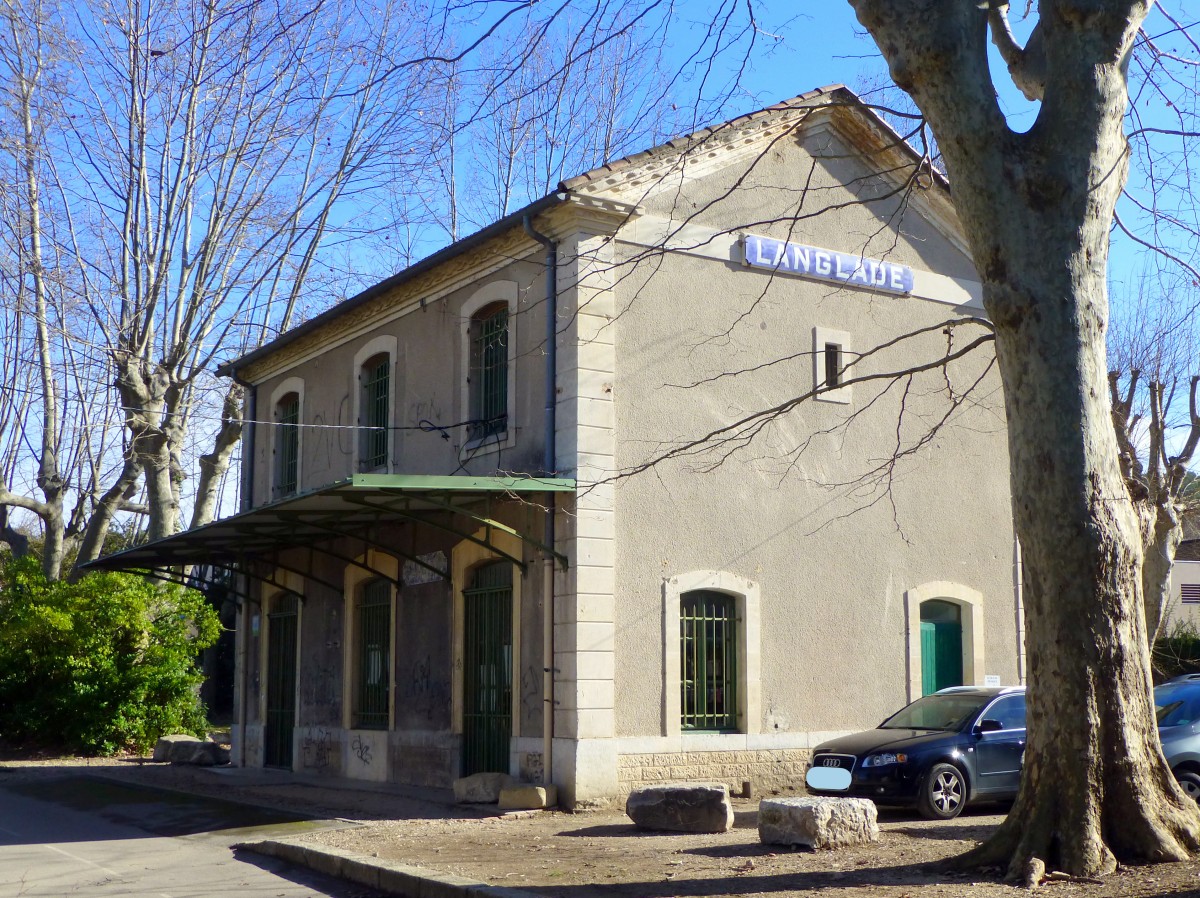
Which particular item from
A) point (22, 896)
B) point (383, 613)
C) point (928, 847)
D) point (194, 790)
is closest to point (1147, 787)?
point (928, 847)

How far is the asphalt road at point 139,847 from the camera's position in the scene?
30.5ft

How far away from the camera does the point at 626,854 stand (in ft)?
33.2

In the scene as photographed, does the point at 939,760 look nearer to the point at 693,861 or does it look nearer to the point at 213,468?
the point at 693,861

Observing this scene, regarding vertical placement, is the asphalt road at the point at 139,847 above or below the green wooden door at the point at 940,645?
below

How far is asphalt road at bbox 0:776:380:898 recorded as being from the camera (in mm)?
9289

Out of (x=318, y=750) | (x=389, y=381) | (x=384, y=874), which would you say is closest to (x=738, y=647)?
(x=389, y=381)

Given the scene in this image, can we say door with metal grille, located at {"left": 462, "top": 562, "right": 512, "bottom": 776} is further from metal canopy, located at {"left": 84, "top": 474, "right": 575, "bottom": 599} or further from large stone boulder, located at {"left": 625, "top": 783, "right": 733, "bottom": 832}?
large stone boulder, located at {"left": 625, "top": 783, "right": 733, "bottom": 832}

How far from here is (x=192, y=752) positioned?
20750 mm

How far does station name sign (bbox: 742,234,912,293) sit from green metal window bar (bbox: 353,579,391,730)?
6.61 m

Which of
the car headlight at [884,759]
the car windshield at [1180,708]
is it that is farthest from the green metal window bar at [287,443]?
the car windshield at [1180,708]

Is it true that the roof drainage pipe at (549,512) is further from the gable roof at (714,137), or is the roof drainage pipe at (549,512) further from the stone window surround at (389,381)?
the stone window surround at (389,381)

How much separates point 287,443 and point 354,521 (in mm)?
5476

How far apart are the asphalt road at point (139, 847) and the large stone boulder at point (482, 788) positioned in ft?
5.43

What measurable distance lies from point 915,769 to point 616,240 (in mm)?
6477
